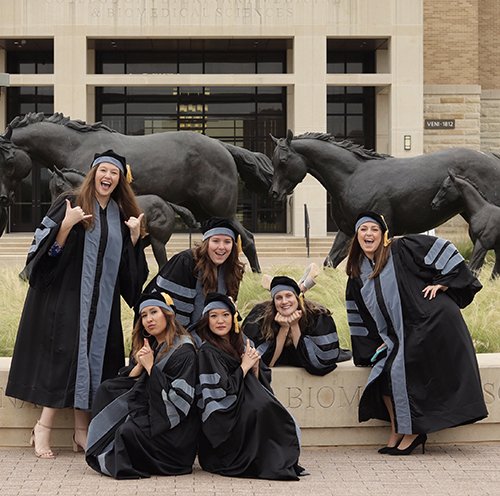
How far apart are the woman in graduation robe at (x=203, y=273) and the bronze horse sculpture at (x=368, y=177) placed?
162 inches

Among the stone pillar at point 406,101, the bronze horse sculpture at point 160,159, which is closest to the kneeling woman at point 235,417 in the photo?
the bronze horse sculpture at point 160,159

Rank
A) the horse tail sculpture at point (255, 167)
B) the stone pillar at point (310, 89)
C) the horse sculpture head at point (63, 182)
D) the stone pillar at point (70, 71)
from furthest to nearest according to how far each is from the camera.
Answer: the stone pillar at point (310, 89) → the stone pillar at point (70, 71) → the horse tail sculpture at point (255, 167) → the horse sculpture head at point (63, 182)

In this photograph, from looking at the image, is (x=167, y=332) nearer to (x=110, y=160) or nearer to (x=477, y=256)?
(x=110, y=160)

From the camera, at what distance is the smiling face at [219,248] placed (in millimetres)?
5262

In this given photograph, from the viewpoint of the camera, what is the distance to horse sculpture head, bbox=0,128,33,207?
8.65 metres

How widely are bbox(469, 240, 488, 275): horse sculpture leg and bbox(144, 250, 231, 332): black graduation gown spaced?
5163mm

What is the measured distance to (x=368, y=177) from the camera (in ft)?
30.7

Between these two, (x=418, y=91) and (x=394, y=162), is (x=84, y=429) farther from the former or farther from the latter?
(x=418, y=91)

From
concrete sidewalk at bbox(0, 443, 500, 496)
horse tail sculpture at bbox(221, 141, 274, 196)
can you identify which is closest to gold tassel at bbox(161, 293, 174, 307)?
concrete sidewalk at bbox(0, 443, 500, 496)

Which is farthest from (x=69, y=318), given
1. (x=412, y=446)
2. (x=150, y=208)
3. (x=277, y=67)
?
(x=277, y=67)

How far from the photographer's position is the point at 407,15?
22750mm

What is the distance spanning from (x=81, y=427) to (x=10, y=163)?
4.33m

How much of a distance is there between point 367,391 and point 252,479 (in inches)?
46.4

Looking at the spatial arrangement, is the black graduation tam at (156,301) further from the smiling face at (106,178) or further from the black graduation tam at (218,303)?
the smiling face at (106,178)
